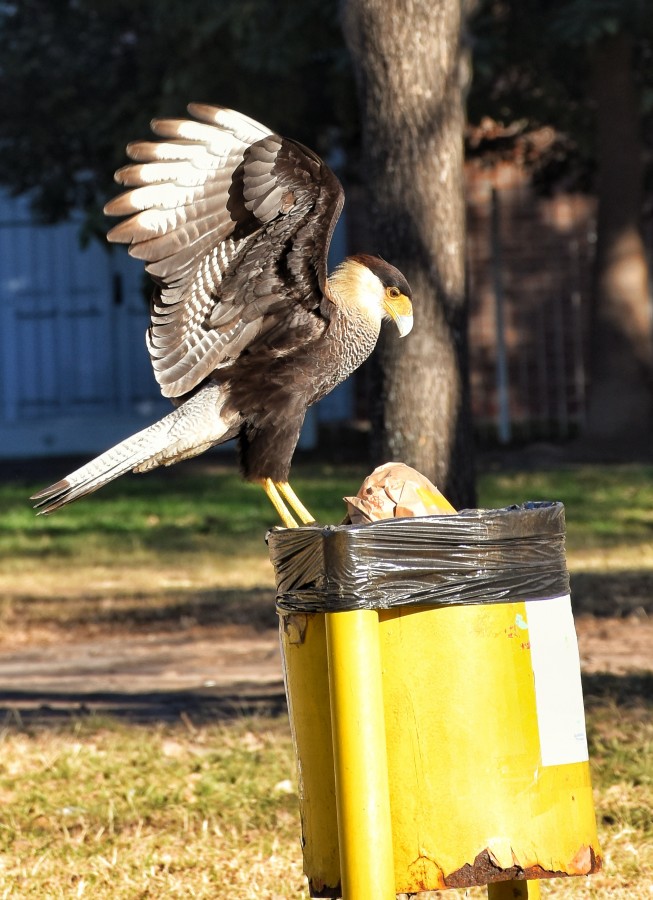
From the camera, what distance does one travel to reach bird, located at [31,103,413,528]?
3.55 meters

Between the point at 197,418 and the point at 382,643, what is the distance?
4.87 ft

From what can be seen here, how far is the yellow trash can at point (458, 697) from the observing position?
256cm

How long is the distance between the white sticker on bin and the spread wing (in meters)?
1.43

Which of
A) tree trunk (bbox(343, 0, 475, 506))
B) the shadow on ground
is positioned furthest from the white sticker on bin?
the shadow on ground

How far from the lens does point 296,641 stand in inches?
107

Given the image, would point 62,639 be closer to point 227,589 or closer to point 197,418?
point 227,589

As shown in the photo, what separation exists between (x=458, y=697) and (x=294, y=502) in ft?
4.37

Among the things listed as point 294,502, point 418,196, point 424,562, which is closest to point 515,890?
point 424,562

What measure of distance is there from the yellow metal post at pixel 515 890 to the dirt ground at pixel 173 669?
224cm

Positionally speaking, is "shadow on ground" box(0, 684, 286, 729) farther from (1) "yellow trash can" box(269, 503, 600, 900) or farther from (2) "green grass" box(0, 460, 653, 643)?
(1) "yellow trash can" box(269, 503, 600, 900)

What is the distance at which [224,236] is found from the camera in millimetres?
3719

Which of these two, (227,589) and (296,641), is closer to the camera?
(296,641)

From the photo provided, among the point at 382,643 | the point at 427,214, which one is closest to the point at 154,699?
the point at 427,214

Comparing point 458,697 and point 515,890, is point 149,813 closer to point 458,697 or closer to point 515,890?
point 515,890
